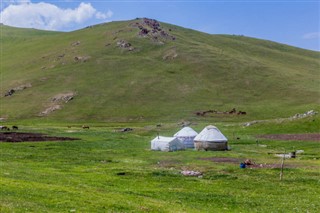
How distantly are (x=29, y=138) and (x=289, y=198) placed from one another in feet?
207

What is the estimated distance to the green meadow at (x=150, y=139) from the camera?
1293 inches

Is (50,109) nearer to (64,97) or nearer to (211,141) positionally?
A: (64,97)

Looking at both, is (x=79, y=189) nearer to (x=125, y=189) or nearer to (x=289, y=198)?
(x=125, y=189)

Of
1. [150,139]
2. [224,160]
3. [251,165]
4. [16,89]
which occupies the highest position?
[16,89]

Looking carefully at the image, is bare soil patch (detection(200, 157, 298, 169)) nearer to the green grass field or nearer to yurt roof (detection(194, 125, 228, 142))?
the green grass field

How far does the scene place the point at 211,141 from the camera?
74.9m

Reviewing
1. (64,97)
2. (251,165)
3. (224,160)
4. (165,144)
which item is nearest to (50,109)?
(64,97)

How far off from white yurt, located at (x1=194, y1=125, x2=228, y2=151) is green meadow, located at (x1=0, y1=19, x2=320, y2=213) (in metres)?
2.51

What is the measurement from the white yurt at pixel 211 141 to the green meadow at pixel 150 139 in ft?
8.22

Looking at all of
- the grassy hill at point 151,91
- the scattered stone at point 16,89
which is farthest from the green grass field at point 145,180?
the scattered stone at point 16,89

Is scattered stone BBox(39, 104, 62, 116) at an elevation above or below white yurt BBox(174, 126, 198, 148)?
above

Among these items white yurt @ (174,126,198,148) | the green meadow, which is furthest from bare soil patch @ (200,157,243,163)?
white yurt @ (174,126,198,148)

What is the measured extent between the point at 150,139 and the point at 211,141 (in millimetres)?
21210

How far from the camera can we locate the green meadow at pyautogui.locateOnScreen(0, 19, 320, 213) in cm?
3284
